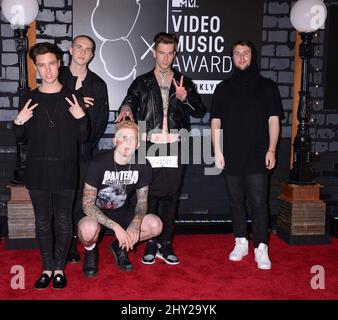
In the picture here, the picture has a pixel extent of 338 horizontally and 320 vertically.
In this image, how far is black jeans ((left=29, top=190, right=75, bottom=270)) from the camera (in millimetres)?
3111

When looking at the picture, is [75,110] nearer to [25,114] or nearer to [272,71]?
[25,114]

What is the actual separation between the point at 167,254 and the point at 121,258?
39 cm

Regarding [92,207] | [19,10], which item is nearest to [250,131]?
[92,207]

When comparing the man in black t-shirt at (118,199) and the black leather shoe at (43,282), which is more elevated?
the man in black t-shirt at (118,199)

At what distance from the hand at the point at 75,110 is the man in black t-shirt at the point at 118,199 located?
11.8 inches

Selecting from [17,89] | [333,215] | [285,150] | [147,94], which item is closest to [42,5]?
[17,89]

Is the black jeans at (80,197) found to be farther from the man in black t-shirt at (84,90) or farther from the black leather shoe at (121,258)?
the black leather shoe at (121,258)

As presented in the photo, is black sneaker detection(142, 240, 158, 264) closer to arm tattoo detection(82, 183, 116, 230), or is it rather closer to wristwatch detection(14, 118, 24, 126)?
arm tattoo detection(82, 183, 116, 230)

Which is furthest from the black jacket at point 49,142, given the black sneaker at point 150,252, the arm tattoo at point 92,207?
the black sneaker at point 150,252

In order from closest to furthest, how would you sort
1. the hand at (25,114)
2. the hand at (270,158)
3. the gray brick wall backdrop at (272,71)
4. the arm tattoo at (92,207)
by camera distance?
the hand at (25,114) → the arm tattoo at (92,207) → the hand at (270,158) → the gray brick wall backdrop at (272,71)

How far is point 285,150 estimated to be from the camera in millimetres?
4988

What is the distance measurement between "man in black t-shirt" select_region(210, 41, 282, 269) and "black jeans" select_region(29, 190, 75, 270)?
1308 mm

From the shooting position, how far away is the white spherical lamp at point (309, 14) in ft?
13.9

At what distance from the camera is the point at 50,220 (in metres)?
3.17
